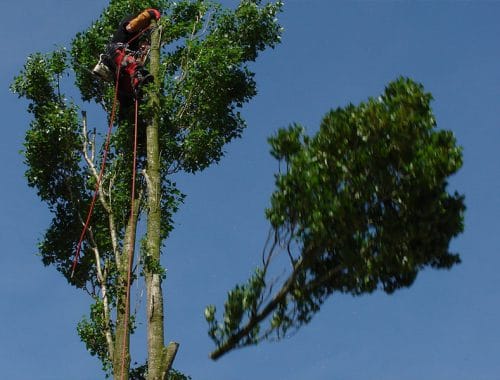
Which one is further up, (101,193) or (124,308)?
(101,193)

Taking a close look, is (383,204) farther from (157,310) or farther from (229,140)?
(229,140)

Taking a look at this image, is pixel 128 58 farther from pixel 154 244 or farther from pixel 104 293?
pixel 104 293

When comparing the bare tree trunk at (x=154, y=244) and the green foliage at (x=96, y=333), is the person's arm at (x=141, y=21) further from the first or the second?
the green foliage at (x=96, y=333)

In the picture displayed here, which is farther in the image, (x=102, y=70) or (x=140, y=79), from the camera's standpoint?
(x=102, y=70)

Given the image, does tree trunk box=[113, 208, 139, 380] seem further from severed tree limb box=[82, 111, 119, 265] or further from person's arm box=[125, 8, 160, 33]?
person's arm box=[125, 8, 160, 33]

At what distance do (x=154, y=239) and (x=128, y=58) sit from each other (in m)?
4.37

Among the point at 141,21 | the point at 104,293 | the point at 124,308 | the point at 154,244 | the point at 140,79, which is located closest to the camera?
the point at 154,244

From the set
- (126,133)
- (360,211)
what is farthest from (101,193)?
(360,211)

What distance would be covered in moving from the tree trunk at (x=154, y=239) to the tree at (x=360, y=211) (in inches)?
113

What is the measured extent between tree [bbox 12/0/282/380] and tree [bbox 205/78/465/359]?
17.4ft

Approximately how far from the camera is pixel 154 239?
16.7m

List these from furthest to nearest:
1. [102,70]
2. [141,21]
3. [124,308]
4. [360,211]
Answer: [141,21]
[102,70]
[124,308]
[360,211]

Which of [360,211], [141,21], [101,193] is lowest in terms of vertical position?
[360,211]

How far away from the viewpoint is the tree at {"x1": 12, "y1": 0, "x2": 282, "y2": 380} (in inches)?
710
